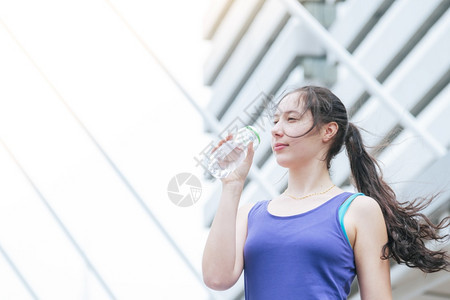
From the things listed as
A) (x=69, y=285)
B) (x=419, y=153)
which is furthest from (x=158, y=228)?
(x=419, y=153)

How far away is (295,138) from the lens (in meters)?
1.27

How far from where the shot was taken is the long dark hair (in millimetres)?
1258

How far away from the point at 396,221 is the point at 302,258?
19cm

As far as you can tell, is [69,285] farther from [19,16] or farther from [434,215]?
[434,215]

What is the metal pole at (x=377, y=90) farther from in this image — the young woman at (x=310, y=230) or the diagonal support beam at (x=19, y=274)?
the diagonal support beam at (x=19, y=274)

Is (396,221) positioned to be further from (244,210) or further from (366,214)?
(244,210)

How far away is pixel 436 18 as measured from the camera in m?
3.22

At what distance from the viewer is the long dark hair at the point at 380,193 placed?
1.26 metres

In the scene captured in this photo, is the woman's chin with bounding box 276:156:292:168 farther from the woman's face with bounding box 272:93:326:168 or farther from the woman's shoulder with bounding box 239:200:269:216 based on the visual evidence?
the woman's shoulder with bounding box 239:200:269:216

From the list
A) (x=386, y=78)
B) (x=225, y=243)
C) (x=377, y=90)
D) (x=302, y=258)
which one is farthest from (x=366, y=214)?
(x=386, y=78)

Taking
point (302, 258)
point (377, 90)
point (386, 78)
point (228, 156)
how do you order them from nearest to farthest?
point (302, 258)
point (228, 156)
point (377, 90)
point (386, 78)

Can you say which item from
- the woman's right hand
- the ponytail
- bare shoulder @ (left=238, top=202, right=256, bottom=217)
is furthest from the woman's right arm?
the ponytail

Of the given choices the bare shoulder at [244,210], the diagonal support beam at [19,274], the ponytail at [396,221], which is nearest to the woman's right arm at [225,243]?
the bare shoulder at [244,210]

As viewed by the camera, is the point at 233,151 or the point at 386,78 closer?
the point at 233,151
